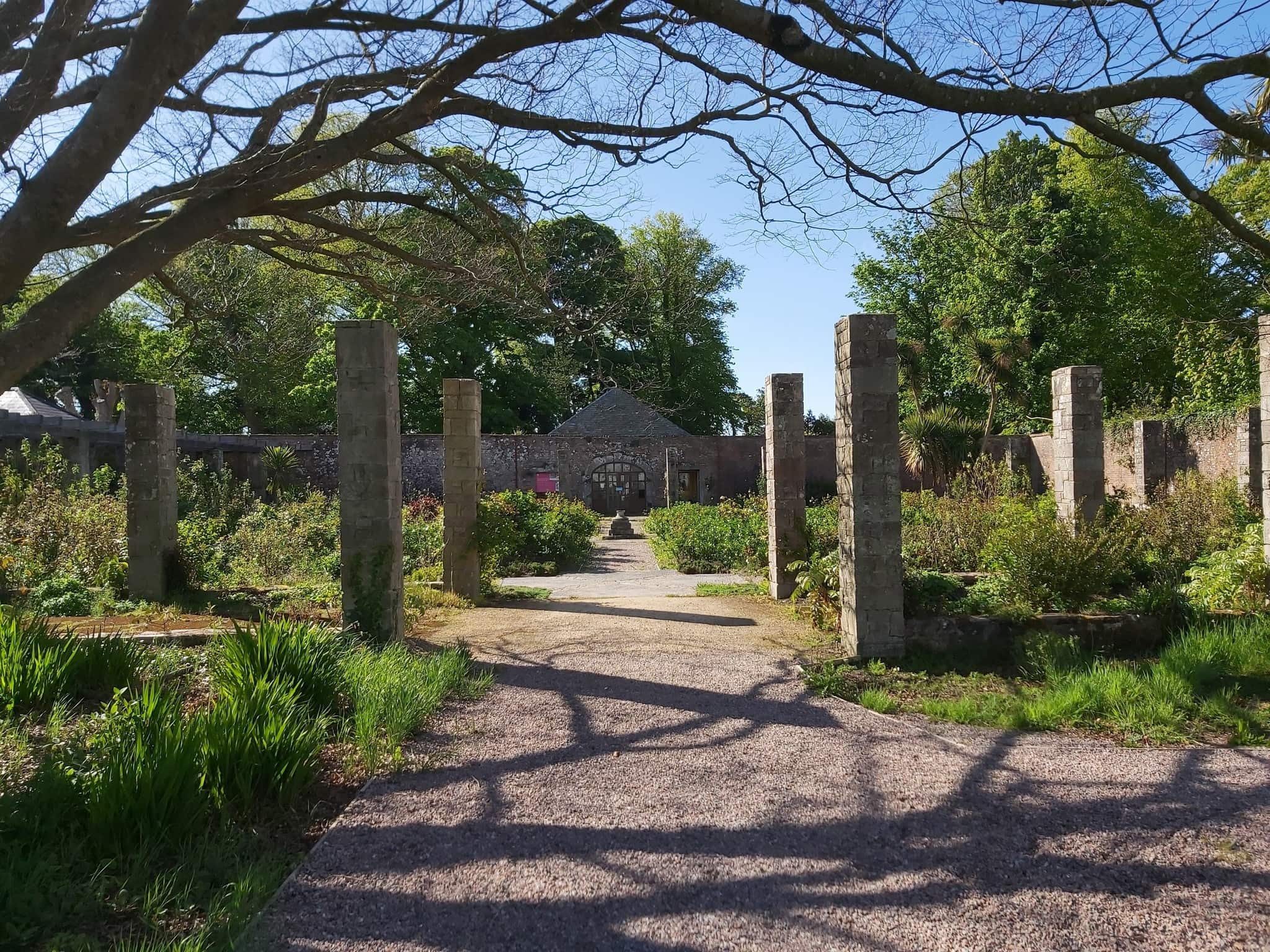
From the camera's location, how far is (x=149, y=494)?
957 cm

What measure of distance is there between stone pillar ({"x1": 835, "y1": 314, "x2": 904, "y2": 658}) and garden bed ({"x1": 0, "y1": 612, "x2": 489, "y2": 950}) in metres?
3.43

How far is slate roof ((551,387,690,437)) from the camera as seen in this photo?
1149 inches

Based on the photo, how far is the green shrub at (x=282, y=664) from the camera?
4.86 metres

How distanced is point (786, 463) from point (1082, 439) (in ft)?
12.3

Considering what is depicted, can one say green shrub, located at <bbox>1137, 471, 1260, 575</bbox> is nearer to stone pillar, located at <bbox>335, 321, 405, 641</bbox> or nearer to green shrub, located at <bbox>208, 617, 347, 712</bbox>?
stone pillar, located at <bbox>335, 321, 405, 641</bbox>

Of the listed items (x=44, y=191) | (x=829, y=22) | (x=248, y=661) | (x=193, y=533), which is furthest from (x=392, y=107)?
(x=193, y=533)

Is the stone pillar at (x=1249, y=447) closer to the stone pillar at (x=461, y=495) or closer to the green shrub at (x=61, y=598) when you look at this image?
the stone pillar at (x=461, y=495)

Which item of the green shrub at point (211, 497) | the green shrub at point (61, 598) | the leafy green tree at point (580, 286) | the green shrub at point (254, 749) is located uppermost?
the leafy green tree at point (580, 286)

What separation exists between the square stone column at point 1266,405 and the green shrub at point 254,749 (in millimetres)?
8793

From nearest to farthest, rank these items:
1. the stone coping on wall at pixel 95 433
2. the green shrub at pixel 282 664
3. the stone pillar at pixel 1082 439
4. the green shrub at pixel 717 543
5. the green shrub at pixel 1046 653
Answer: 1. the green shrub at pixel 282 664
2. the green shrub at pixel 1046 653
3. the stone pillar at pixel 1082 439
4. the green shrub at pixel 717 543
5. the stone coping on wall at pixel 95 433

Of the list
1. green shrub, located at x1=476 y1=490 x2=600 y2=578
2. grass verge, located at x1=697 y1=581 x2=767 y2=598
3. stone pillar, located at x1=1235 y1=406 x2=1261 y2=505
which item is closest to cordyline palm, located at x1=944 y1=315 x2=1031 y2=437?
stone pillar, located at x1=1235 y1=406 x2=1261 y2=505

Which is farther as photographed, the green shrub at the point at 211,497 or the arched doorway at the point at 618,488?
the arched doorway at the point at 618,488

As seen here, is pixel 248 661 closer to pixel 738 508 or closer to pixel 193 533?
pixel 193 533

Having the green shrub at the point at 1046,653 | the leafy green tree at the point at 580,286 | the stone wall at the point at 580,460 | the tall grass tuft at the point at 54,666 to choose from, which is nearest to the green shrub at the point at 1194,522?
the green shrub at the point at 1046,653
